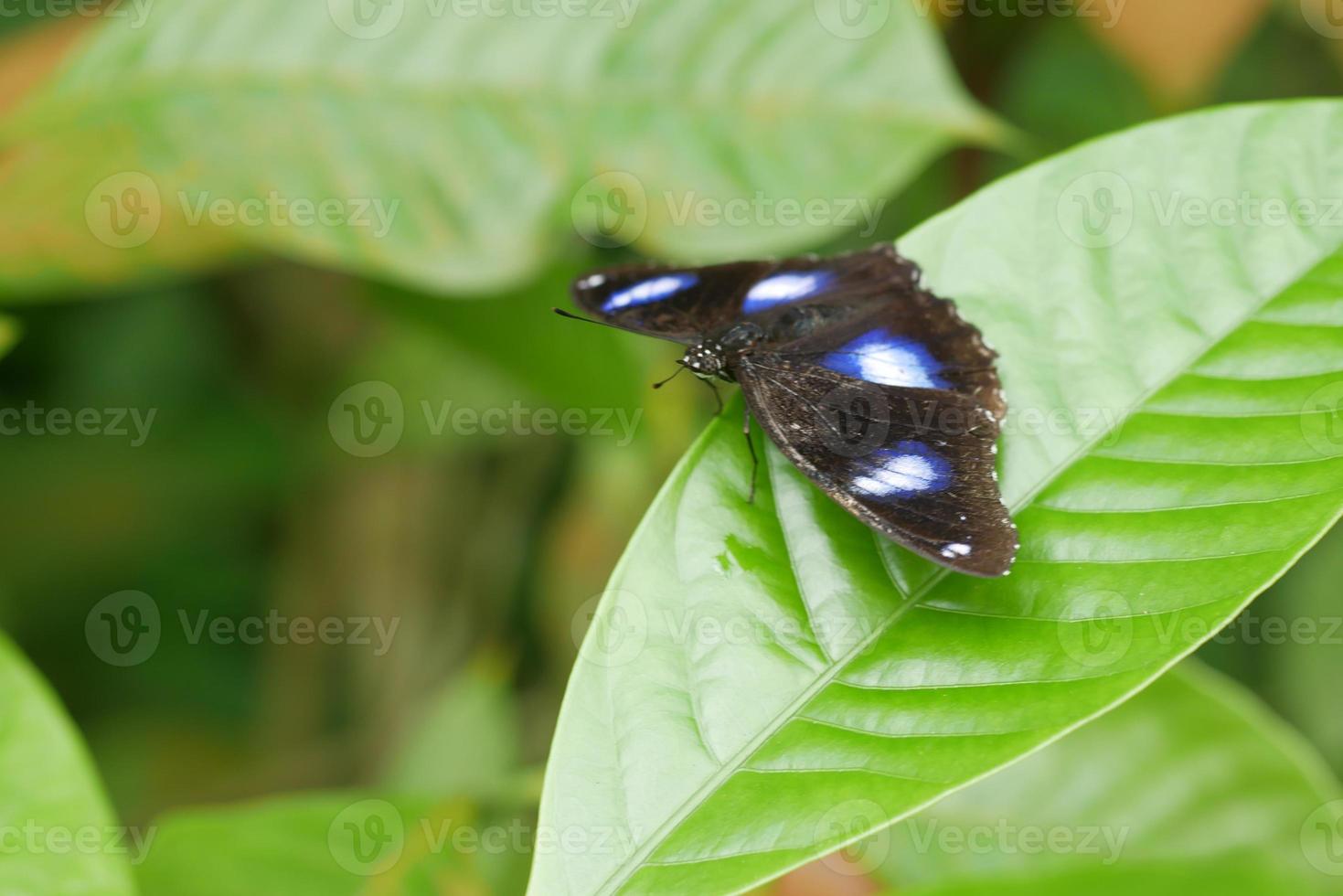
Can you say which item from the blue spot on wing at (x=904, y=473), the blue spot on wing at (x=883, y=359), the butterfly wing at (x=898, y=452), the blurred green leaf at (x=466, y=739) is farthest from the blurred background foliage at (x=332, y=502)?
the blue spot on wing at (x=904, y=473)

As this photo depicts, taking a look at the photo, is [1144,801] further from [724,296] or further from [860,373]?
[724,296]

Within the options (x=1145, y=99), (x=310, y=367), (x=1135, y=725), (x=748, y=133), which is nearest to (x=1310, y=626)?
(x=1135, y=725)

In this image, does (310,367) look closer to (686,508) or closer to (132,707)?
(132,707)

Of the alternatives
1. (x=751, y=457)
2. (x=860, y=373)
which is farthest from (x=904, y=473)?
(x=860, y=373)

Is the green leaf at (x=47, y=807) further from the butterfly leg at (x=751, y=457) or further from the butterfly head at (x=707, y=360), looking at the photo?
the butterfly head at (x=707, y=360)

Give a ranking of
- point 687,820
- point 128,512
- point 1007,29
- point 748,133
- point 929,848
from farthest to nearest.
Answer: point 128,512 → point 1007,29 → point 748,133 → point 929,848 → point 687,820

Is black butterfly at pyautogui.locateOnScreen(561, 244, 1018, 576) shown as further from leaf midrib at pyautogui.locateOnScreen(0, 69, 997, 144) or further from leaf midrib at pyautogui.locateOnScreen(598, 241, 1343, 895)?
leaf midrib at pyautogui.locateOnScreen(0, 69, 997, 144)
